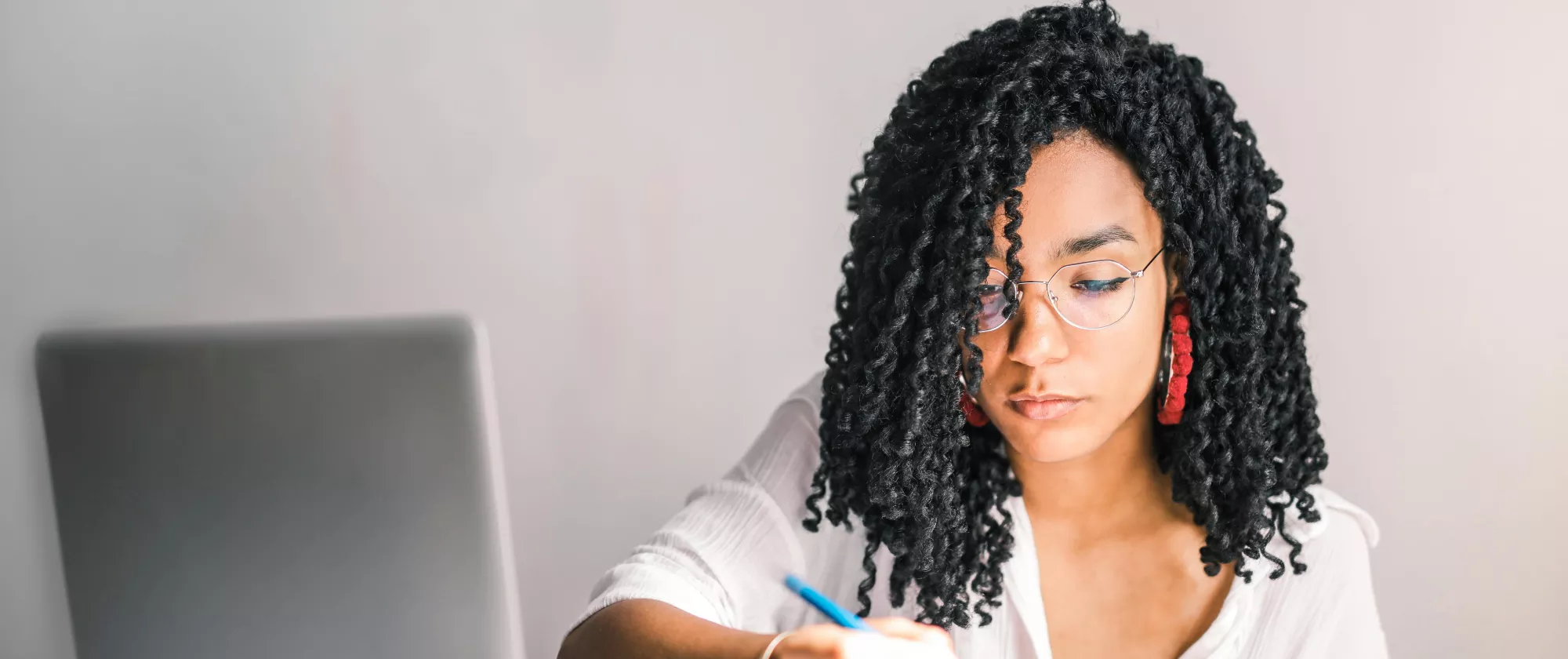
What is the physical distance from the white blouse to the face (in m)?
0.21

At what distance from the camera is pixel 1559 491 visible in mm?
1452

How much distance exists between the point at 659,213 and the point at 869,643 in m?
1.00

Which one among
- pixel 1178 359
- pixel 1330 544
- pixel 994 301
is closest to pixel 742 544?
pixel 994 301

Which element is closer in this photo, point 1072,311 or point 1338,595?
point 1072,311

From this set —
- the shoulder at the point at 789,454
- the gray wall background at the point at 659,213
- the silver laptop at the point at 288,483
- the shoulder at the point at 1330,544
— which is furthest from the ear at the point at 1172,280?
the silver laptop at the point at 288,483

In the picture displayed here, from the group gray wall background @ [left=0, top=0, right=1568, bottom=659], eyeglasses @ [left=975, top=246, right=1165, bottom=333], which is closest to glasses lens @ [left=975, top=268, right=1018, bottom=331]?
eyeglasses @ [left=975, top=246, right=1165, bottom=333]

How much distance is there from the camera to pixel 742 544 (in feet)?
3.96

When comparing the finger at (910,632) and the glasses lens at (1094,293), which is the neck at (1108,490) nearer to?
the glasses lens at (1094,293)

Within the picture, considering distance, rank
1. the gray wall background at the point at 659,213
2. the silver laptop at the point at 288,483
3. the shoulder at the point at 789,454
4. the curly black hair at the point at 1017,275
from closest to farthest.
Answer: the silver laptop at the point at 288,483
the curly black hair at the point at 1017,275
the shoulder at the point at 789,454
the gray wall background at the point at 659,213

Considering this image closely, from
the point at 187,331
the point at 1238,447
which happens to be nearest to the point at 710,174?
the point at 1238,447

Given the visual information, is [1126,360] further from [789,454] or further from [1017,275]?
[789,454]

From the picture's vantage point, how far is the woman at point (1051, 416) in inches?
40.8

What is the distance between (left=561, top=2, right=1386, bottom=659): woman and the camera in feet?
3.40

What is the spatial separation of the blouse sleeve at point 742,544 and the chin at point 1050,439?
0.28 m
